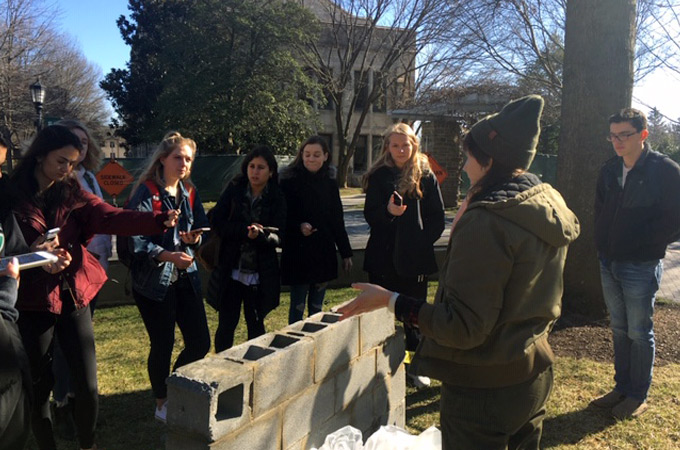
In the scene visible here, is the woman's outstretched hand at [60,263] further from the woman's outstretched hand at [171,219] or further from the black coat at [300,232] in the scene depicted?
the black coat at [300,232]

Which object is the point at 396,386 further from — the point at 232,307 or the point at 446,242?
the point at 446,242

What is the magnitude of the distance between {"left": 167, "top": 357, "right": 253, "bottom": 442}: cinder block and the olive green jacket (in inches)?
32.5

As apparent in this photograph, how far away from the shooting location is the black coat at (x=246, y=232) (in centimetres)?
388

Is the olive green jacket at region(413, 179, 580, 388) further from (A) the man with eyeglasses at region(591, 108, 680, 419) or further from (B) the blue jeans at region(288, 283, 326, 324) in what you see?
(B) the blue jeans at region(288, 283, 326, 324)

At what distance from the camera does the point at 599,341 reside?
16.7 feet

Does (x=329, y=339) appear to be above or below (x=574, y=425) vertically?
above

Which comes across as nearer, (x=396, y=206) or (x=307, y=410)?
(x=307, y=410)

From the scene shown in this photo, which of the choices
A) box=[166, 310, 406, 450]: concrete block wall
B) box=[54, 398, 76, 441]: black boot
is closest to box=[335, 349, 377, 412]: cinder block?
box=[166, 310, 406, 450]: concrete block wall

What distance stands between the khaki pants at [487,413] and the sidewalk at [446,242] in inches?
236

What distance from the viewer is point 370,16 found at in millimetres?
23516

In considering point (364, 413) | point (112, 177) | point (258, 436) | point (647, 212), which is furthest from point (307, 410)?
point (112, 177)

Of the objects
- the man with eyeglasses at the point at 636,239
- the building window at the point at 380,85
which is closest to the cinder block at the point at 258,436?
the man with eyeglasses at the point at 636,239

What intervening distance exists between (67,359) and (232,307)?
4.26ft

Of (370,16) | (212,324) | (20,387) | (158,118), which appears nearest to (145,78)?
(158,118)
